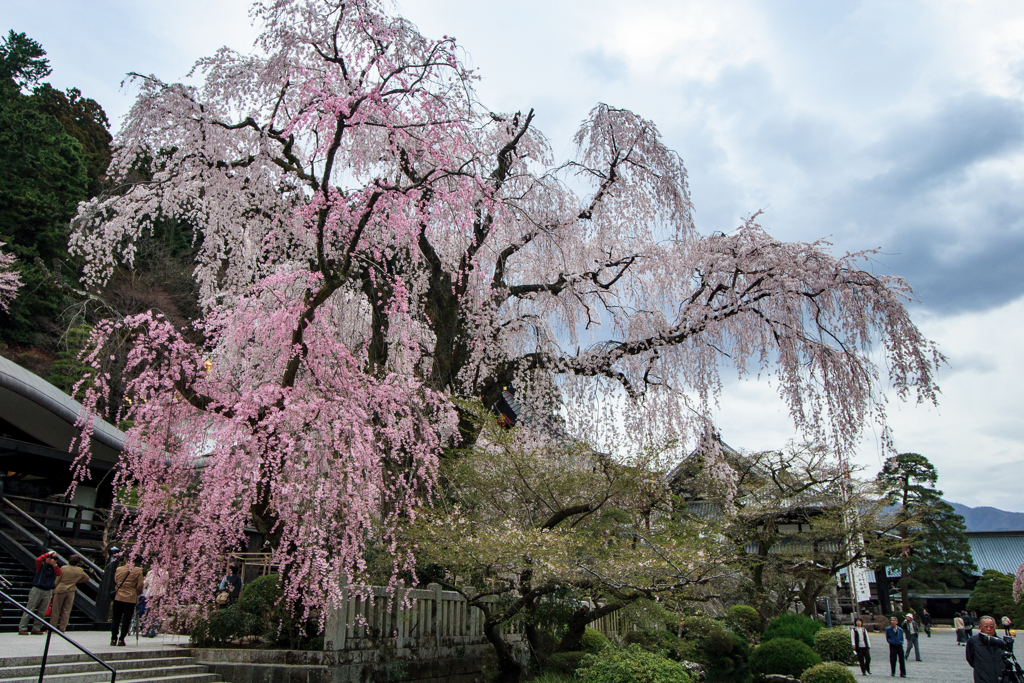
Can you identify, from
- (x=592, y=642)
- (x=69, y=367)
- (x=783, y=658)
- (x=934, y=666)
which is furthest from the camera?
(x=69, y=367)

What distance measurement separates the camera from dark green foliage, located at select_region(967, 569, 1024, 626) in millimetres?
31281

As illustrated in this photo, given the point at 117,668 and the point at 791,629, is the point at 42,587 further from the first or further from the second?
the point at 791,629

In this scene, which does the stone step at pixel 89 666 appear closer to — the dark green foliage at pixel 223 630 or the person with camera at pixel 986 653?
the dark green foliage at pixel 223 630

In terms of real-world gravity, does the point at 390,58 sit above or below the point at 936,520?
above

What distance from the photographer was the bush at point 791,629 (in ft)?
49.8

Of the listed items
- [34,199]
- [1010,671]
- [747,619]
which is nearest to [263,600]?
[1010,671]

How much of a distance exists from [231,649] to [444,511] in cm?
347

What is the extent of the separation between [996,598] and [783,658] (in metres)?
27.4

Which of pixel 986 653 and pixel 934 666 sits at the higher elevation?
pixel 986 653

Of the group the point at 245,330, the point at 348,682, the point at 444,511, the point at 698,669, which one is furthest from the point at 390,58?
the point at 698,669

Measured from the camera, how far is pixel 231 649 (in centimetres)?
899

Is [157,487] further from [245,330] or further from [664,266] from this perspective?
[664,266]

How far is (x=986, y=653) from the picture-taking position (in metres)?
7.21

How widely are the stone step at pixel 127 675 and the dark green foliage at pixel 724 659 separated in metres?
9.82
